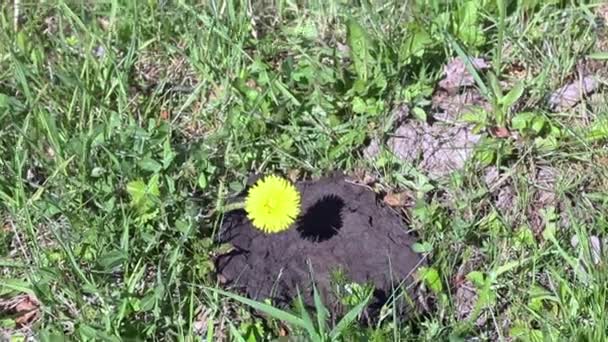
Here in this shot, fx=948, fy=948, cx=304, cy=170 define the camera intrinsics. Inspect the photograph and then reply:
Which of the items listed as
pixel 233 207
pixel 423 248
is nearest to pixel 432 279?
pixel 423 248

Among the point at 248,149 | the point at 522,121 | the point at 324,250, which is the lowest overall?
the point at 324,250

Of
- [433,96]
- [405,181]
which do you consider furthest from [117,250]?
[433,96]

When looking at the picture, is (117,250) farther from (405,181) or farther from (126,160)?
(405,181)

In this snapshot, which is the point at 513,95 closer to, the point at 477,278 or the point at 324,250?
the point at 477,278

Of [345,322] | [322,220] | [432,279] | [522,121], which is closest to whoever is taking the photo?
[345,322]

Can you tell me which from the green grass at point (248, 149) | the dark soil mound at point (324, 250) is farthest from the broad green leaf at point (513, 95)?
the dark soil mound at point (324, 250)

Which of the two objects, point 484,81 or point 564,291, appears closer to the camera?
point 564,291

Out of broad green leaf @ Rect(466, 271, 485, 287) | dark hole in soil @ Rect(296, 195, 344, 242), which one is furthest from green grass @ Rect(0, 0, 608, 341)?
dark hole in soil @ Rect(296, 195, 344, 242)
